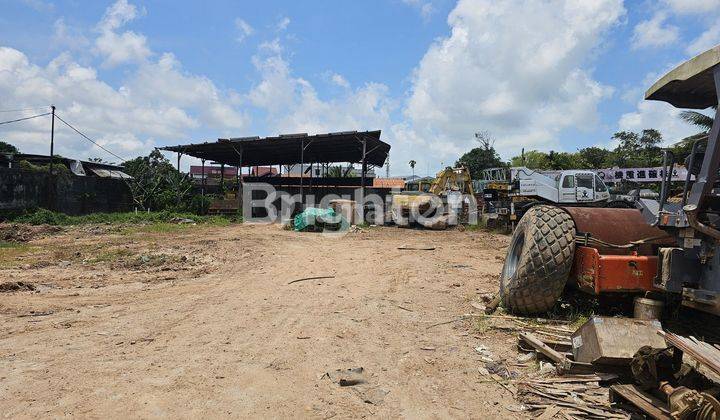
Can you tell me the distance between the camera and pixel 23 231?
57.5ft

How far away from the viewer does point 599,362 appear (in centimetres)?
355

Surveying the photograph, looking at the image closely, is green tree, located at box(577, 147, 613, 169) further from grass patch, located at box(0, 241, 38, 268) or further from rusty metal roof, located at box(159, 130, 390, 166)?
grass patch, located at box(0, 241, 38, 268)

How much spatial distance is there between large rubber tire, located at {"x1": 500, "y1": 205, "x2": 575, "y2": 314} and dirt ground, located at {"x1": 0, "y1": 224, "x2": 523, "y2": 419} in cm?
53

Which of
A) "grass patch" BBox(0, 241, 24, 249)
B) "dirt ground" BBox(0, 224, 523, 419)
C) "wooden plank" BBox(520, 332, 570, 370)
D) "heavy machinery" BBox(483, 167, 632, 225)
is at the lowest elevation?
"dirt ground" BBox(0, 224, 523, 419)

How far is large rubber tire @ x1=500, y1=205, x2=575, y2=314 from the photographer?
16.2 feet

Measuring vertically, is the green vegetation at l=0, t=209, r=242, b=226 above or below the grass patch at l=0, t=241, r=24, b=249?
above

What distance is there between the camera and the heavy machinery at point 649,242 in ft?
11.1

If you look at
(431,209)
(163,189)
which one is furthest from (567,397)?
(163,189)

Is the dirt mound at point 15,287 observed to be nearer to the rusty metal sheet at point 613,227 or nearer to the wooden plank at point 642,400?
the rusty metal sheet at point 613,227

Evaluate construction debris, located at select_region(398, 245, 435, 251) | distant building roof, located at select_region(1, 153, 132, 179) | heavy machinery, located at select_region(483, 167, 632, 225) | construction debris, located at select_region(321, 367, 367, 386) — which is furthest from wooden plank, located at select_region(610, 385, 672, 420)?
distant building roof, located at select_region(1, 153, 132, 179)

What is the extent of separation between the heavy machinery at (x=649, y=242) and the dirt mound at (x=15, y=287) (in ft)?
25.6

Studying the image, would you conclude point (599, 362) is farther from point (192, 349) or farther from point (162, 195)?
point (162, 195)

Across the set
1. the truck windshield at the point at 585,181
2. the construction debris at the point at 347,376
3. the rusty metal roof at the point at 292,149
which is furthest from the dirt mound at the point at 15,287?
the truck windshield at the point at 585,181

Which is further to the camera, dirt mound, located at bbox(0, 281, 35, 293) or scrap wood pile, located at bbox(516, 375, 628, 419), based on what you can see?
dirt mound, located at bbox(0, 281, 35, 293)
